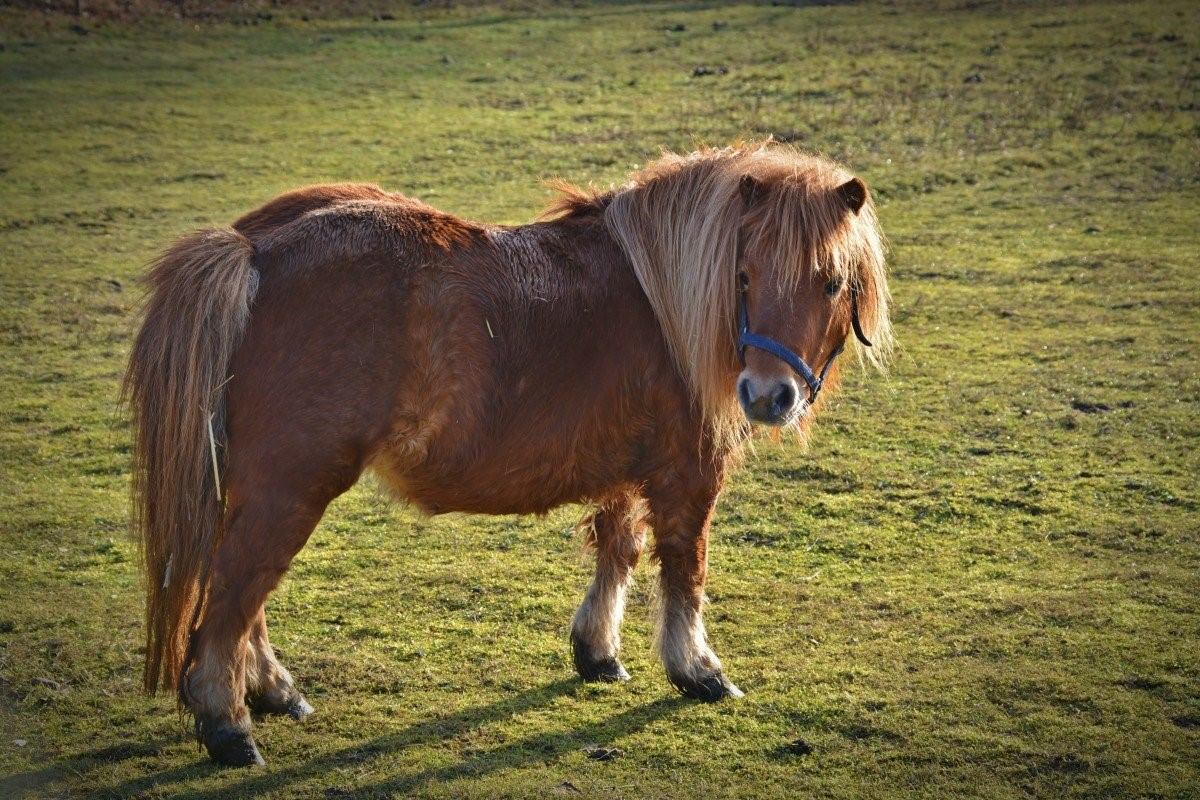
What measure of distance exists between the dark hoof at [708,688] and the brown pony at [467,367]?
0.04ft

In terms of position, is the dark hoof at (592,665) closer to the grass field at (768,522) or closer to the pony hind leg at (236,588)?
the grass field at (768,522)

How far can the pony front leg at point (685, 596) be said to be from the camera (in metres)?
4.21

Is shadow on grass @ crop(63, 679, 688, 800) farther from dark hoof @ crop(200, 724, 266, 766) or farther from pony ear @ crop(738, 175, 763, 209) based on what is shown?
pony ear @ crop(738, 175, 763, 209)

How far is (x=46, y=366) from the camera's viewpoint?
25.2 feet

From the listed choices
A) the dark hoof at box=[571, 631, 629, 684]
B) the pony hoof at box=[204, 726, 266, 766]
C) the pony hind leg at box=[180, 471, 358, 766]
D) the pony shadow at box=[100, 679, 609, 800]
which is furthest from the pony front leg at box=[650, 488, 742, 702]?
the pony hoof at box=[204, 726, 266, 766]

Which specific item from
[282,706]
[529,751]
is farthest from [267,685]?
[529,751]

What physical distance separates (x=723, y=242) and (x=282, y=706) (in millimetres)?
2228

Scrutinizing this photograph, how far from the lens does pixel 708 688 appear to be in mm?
4277

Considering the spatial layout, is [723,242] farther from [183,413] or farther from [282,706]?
[282,706]

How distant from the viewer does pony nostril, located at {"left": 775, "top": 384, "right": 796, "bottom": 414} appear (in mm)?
3646

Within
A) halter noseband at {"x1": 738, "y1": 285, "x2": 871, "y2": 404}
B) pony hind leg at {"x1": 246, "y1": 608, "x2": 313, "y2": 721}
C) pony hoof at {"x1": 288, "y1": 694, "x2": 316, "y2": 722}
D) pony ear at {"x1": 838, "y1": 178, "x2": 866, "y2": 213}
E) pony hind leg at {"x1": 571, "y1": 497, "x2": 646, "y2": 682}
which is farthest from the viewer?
pony hind leg at {"x1": 571, "y1": 497, "x2": 646, "y2": 682}

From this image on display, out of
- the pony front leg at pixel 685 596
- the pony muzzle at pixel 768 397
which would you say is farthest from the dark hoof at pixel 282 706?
the pony muzzle at pixel 768 397

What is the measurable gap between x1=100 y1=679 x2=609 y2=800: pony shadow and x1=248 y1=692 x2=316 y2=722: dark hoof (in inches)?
10.7

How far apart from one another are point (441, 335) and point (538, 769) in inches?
57.5
